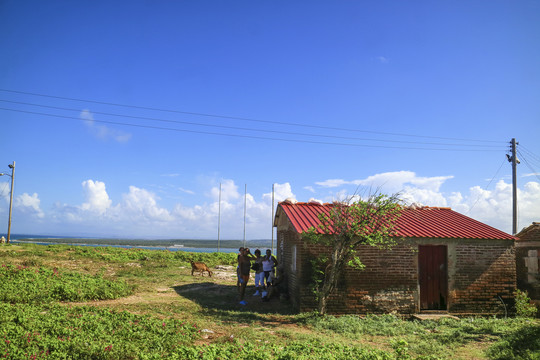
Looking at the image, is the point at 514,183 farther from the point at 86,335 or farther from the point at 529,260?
the point at 86,335

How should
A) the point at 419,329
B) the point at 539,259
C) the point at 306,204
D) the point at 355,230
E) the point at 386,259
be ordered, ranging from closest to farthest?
the point at 419,329 → the point at 355,230 → the point at 386,259 → the point at 539,259 → the point at 306,204

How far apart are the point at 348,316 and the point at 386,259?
263 cm

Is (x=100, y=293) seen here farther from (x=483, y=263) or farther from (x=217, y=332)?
(x=483, y=263)

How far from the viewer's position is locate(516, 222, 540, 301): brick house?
15391 mm

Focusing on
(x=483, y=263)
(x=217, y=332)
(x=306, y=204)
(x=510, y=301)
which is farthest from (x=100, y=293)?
(x=510, y=301)

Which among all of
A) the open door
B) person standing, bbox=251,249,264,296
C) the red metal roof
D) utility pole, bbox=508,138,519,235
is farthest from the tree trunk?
utility pole, bbox=508,138,519,235

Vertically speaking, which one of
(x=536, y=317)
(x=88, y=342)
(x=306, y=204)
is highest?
(x=306, y=204)

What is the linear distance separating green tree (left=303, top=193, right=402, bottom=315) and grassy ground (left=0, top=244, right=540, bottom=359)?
1407 millimetres

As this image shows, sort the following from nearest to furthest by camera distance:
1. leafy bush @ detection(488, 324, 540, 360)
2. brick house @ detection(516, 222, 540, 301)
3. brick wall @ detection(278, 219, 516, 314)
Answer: leafy bush @ detection(488, 324, 540, 360), brick wall @ detection(278, 219, 516, 314), brick house @ detection(516, 222, 540, 301)

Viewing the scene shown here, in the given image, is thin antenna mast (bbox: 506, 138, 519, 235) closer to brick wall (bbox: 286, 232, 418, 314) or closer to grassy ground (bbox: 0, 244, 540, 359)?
grassy ground (bbox: 0, 244, 540, 359)

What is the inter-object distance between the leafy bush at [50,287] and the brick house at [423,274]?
24.7ft

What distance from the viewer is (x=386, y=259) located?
45.6 feet

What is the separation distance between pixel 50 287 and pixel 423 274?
1423cm

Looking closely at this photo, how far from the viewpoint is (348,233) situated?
1252cm
